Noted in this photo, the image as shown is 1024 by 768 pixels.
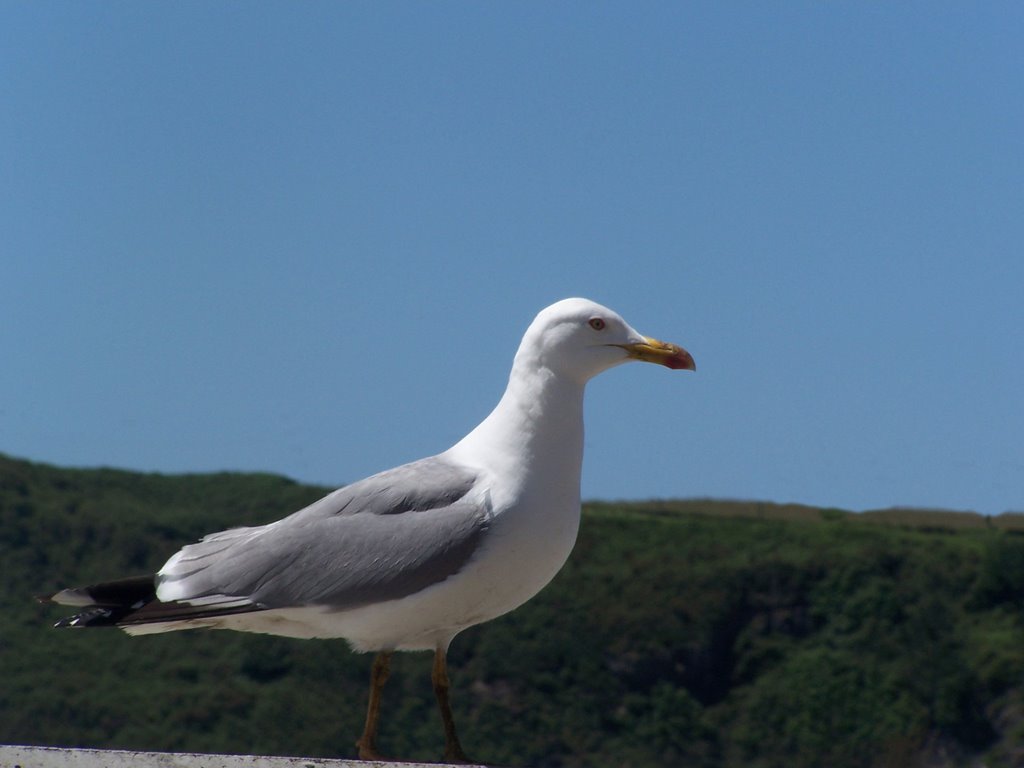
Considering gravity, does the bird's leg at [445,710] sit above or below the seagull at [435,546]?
below

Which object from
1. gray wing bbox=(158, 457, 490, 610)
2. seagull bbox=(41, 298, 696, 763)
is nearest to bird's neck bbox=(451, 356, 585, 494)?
seagull bbox=(41, 298, 696, 763)

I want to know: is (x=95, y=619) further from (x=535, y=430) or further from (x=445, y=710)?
(x=535, y=430)

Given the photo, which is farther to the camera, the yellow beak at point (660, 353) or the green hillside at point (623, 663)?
the green hillside at point (623, 663)

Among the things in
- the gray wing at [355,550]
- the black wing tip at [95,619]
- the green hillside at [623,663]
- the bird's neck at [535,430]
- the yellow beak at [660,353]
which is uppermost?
the yellow beak at [660,353]

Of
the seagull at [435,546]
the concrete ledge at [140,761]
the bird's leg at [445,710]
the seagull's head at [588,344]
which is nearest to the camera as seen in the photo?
the concrete ledge at [140,761]

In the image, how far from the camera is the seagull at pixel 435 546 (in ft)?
16.4

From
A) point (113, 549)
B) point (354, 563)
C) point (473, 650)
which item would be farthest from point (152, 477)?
point (354, 563)

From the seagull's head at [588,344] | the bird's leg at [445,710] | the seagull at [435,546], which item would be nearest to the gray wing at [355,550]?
the seagull at [435,546]

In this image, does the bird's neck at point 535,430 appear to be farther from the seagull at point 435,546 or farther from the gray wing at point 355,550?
the gray wing at point 355,550

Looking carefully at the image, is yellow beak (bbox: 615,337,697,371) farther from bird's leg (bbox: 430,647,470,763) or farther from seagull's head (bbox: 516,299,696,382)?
bird's leg (bbox: 430,647,470,763)

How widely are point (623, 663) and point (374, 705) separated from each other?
19.4 meters

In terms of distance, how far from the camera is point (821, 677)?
24156mm

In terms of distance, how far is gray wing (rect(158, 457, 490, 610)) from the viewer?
5.02 m

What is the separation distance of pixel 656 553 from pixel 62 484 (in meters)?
12.7
